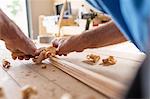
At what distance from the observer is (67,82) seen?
0.55 meters

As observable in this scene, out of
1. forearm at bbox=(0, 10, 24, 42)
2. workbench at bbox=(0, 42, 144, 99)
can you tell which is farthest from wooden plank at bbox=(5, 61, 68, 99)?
forearm at bbox=(0, 10, 24, 42)

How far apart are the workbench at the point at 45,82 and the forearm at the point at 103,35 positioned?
0.13 m

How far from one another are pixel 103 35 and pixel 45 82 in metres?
0.38

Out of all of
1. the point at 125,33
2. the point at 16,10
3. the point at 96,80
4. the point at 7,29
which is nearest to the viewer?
the point at 96,80

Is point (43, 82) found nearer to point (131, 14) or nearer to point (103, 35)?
point (131, 14)

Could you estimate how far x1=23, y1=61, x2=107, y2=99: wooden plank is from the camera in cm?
46

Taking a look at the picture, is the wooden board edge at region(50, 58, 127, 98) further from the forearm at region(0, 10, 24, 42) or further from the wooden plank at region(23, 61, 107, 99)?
the forearm at region(0, 10, 24, 42)

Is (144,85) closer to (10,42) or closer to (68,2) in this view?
(10,42)

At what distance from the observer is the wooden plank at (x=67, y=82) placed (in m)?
0.46

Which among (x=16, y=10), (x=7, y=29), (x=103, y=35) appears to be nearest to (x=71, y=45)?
(x=103, y=35)

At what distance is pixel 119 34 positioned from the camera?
2.86 ft

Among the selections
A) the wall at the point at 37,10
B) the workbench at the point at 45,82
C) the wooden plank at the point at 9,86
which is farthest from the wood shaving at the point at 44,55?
the wall at the point at 37,10

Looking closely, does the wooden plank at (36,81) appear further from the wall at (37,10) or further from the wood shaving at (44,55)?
the wall at (37,10)

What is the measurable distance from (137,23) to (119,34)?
31 centimetres
